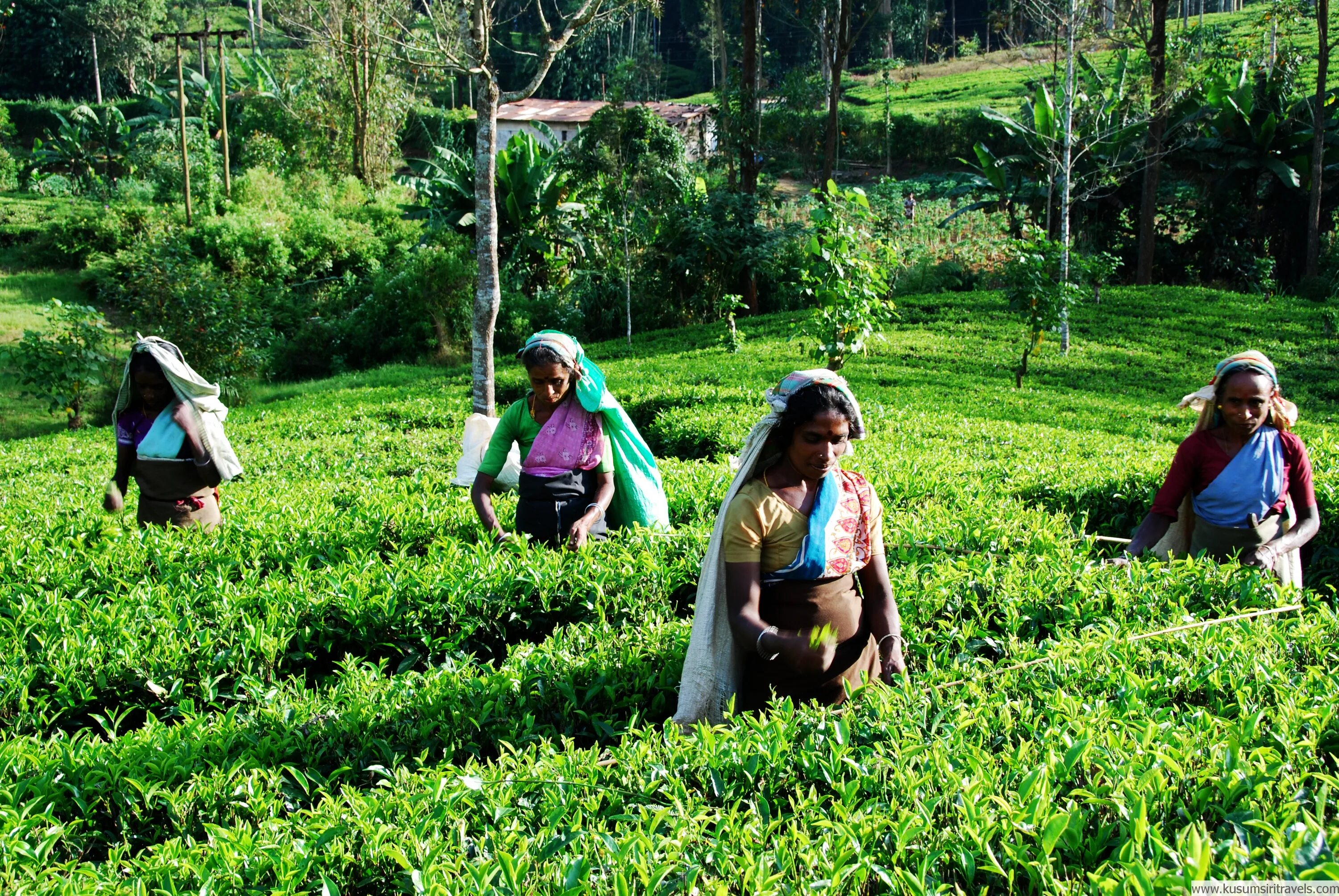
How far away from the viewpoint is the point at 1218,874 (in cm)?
221

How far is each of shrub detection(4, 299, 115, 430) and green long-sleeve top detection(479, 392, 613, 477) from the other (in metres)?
12.5

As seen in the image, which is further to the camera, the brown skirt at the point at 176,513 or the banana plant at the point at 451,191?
the banana plant at the point at 451,191

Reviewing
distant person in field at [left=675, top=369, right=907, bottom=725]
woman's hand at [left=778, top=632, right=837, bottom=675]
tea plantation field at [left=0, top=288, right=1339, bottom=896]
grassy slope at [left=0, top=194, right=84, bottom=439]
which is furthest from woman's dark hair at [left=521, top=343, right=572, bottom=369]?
grassy slope at [left=0, top=194, right=84, bottom=439]

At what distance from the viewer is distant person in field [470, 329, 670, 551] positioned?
5.06 meters

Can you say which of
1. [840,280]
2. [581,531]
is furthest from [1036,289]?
[581,531]

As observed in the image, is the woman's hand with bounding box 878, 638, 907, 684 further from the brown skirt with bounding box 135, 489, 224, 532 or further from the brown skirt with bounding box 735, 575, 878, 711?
the brown skirt with bounding box 135, 489, 224, 532

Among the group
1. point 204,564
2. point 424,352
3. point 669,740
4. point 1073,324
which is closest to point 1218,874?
point 669,740

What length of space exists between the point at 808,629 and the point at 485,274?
6.54 metres

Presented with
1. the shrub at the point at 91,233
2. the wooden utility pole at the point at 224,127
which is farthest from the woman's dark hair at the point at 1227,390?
the shrub at the point at 91,233

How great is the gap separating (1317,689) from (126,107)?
43939 millimetres

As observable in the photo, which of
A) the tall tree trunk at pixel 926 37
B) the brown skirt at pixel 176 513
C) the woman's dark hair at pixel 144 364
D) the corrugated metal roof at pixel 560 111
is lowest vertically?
the brown skirt at pixel 176 513

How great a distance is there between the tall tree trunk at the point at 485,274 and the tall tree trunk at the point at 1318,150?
17.2 meters

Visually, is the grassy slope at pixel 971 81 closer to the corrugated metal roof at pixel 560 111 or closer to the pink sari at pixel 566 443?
the corrugated metal roof at pixel 560 111

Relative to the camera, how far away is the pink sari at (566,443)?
514 cm
